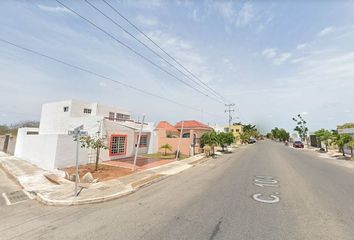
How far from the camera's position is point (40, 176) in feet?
41.0

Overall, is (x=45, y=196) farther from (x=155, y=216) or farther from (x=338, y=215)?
(x=338, y=215)

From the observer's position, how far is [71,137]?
572 inches

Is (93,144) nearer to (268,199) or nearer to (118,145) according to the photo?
(118,145)

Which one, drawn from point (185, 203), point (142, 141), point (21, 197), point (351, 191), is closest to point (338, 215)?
point (351, 191)

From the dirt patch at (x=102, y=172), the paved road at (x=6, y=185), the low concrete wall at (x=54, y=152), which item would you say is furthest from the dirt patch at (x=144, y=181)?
the low concrete wall at (x=54, y=152)

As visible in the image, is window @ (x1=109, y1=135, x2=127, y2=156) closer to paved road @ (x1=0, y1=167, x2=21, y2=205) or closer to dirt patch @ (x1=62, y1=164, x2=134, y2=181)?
dirt patch @ (x1=62, y1=164, x2=134, y2=181)

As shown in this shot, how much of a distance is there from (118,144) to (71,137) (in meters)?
5.21

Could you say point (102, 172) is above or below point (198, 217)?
above

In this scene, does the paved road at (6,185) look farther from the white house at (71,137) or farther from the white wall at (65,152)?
the white wall at (65,152)

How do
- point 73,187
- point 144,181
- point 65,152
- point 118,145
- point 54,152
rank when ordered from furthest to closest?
point 118,145
point 65,152
point 54,152
point 144,181
point 73,187

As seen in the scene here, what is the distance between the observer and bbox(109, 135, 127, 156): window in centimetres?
1852

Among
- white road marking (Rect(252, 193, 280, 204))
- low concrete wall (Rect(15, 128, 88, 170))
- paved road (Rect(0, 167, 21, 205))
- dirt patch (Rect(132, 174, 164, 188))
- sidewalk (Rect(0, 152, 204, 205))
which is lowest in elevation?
paved road (Rect(0, 167, 21, 205))

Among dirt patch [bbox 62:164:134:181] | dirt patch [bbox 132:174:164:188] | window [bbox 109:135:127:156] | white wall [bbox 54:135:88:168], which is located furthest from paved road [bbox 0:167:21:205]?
window [bbox 109:135:127:156]

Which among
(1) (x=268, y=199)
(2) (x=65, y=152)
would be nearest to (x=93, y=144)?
(2) (x=65, y=152)
